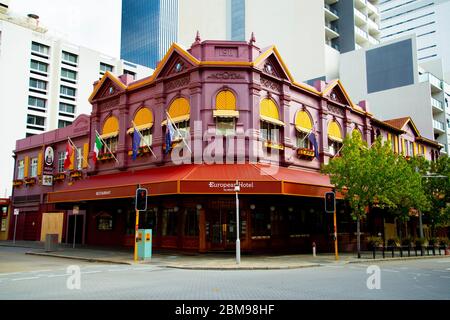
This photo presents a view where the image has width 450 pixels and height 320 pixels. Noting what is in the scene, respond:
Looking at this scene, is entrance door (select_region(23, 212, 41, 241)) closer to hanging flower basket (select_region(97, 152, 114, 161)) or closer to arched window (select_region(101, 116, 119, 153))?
hanging flower basket (select_region(97, 152, 114, 161))

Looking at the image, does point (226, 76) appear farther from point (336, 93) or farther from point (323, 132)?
point (336, 93)

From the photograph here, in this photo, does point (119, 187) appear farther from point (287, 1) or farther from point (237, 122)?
point (287, 1)

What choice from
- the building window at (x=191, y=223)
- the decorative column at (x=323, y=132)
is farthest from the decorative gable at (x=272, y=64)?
the building window at (x=191, y=223)

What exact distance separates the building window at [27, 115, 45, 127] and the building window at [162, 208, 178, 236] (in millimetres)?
58123

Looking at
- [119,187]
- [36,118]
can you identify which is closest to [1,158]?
[36,118]

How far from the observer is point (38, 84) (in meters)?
79.8

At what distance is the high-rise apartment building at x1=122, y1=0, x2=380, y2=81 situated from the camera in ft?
197

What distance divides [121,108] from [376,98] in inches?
1555

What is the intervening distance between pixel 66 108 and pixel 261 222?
65908 mm

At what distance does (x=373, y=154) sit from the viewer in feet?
91.1

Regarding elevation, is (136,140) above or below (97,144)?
below

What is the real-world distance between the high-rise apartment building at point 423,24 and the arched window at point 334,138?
43916mm

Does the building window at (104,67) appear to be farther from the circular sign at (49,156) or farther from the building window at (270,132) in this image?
the building window at (270,132)

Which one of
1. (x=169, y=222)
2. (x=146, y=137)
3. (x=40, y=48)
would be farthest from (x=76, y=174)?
(x=40, y=48)
